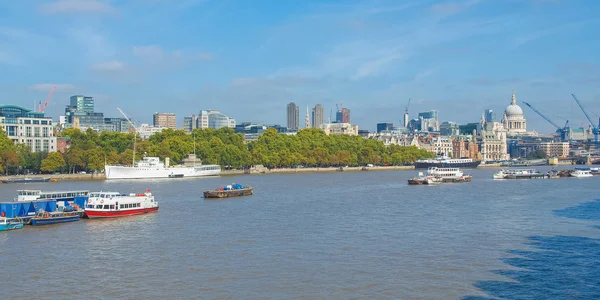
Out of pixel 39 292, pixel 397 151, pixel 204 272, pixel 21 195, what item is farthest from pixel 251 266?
pixel 397 151

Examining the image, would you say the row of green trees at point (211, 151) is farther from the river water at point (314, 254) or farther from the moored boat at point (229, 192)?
the river water at point (314, 254)

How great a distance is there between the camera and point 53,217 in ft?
117

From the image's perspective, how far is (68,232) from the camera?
32938mm

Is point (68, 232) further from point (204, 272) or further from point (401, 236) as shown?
point (401, 236)

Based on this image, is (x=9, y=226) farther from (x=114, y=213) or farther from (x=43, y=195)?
(x=114, y=213)

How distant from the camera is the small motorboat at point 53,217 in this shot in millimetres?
34906

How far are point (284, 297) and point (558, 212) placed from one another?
2600 cm

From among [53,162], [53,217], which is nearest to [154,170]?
[53,162]

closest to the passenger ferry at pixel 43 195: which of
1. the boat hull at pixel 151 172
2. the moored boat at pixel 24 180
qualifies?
the moored boat at pixel 24 180

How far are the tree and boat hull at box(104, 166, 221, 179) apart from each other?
6.68 m

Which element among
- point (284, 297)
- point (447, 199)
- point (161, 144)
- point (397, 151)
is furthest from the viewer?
point (397, 151)

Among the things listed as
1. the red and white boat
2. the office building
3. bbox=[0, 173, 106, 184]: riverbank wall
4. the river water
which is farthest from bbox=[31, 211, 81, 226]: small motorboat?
the office building

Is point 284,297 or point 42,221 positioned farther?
point 42,221

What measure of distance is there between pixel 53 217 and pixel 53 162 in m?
51.1
